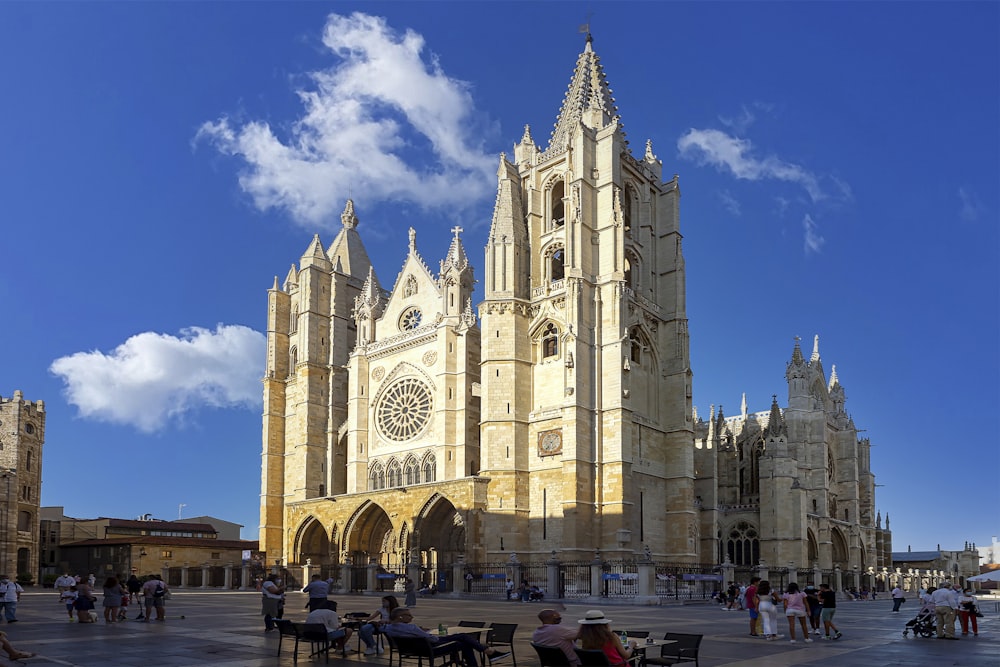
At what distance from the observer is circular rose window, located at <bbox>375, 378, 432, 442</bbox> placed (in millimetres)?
48906

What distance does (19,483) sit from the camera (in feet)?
170

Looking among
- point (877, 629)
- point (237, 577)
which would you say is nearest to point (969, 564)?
point (237, 577)

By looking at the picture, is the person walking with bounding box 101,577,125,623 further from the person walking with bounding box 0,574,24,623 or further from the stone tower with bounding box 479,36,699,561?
the stone tower with bounding box 479,36,699,561

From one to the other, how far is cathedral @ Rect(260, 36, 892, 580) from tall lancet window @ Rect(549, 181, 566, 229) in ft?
0.36

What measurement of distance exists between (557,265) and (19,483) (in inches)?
1287

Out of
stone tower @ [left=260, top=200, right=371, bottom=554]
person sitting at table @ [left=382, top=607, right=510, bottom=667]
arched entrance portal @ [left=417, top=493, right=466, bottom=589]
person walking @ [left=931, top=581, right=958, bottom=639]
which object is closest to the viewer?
person sitting at table @ [left=382, top=607, right=510, bottom=667]

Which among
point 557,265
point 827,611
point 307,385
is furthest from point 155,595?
point 307,385

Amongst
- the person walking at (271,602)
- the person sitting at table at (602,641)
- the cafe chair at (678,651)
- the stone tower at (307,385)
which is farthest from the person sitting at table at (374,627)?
the stone tower at (307,385)

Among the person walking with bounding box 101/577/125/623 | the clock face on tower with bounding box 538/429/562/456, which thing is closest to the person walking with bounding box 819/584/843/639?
the person walking with bounding box 101/577/125/623

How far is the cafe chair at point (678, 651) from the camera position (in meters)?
11.4

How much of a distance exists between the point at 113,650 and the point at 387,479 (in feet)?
117

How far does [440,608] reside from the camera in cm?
2750

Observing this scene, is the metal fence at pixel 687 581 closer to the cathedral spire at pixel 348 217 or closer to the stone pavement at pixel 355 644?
the stone pavement at pixel 355 644

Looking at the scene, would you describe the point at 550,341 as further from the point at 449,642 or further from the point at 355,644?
the point at 449,642
